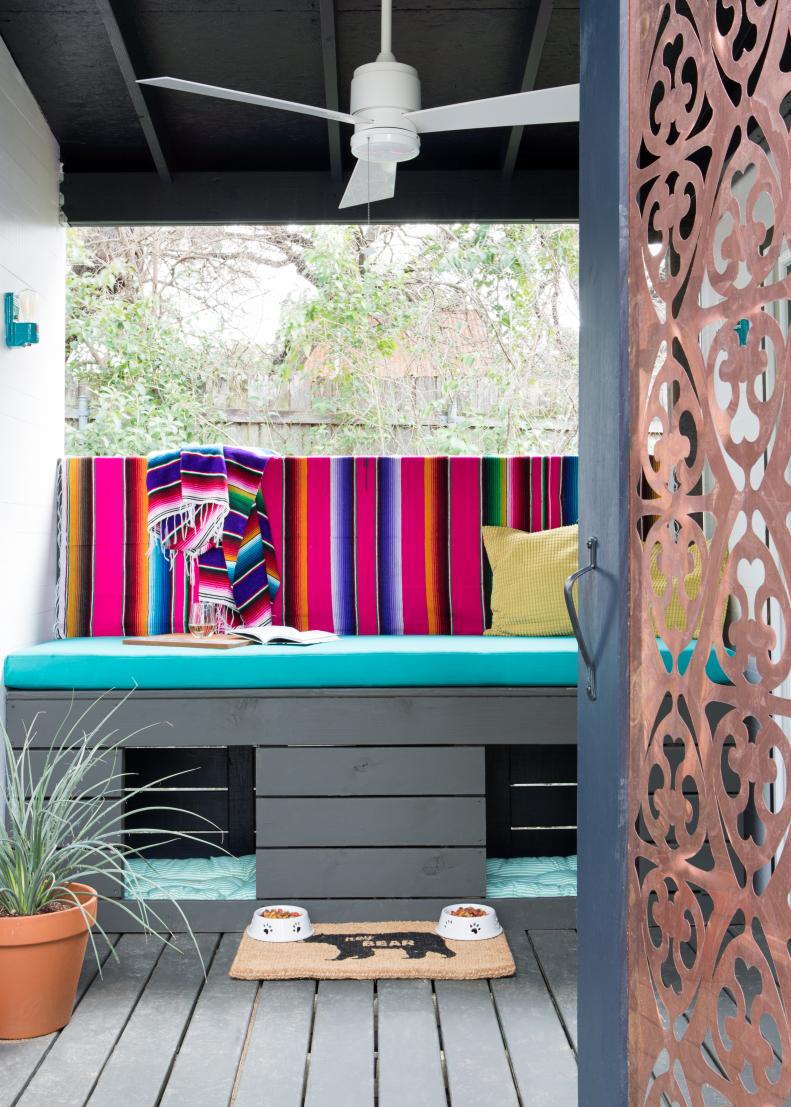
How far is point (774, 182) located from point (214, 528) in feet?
9.57

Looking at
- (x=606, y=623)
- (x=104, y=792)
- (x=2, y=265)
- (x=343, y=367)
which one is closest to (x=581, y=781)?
(x=606, y=623)

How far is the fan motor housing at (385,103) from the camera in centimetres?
272

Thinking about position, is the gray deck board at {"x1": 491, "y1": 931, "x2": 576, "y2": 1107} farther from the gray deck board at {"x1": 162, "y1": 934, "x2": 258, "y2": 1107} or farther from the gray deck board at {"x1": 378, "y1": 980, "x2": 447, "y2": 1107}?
the gray deck board at {"x1": 162, "y1": 934, "x2": 258, "y2": 1107}

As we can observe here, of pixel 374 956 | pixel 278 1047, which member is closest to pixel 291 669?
pixel 374 956

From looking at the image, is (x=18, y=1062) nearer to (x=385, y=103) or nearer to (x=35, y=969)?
(x=35, y=969)

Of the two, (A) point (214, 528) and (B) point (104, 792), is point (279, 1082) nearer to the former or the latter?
(B) point (104, 792)

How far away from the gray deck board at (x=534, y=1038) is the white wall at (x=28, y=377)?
6.08 feet

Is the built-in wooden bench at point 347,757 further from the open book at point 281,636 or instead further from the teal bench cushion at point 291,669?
the open book at point 281,636

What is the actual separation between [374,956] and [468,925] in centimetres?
30

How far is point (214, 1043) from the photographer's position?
258 cm

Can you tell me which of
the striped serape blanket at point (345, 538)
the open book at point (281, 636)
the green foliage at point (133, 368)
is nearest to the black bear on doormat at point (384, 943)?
the open book at point (281, 636)

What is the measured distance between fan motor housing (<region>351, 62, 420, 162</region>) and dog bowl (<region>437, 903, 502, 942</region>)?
2.15 metres

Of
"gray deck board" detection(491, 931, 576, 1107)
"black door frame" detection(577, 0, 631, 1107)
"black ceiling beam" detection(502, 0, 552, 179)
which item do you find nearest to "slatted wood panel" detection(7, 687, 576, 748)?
"gray deck board" detection(491, 931, 576, 1107)

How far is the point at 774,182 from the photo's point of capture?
47.4 inches
